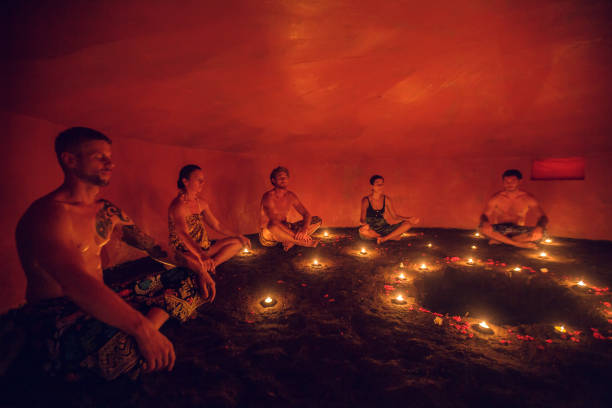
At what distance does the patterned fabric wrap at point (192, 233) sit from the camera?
3.62 meters

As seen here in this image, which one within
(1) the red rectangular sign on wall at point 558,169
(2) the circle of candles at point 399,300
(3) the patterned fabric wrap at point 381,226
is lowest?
(2) the circle of candles at point 399,300

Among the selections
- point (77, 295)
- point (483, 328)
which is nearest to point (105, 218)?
point (77, 295)

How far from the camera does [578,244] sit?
5.99 meters

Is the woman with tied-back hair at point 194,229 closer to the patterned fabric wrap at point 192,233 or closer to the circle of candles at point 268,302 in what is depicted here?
the patterned fabric wrap at point 192,233

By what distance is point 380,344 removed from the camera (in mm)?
2379

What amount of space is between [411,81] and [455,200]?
5.68m

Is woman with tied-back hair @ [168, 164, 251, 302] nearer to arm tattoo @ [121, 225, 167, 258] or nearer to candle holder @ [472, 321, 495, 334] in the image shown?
arm tattoo @ [121, 225, 167, 258]

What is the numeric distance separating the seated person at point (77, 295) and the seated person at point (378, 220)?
5197 mm

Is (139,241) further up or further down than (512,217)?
further down

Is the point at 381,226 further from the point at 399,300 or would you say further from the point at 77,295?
the point at 77,295

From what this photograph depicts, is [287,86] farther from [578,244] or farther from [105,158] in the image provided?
[578,244]

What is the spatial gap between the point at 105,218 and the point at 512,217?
302 inches

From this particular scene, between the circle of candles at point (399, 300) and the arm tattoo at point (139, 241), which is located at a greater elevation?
the arm tattoo at point (139, 241)

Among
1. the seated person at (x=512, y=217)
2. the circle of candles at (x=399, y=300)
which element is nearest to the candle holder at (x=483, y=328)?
the circle of candles at (x=399, y=300)
